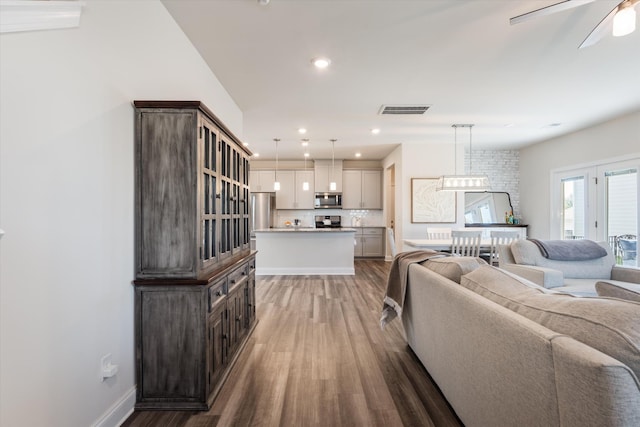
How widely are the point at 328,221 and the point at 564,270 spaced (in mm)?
5492

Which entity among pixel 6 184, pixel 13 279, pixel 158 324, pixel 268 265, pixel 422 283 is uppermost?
pixel 6 184

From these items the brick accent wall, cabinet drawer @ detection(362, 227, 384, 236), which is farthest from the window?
cabinet drawer @ detection(362, 227, 384, 236)

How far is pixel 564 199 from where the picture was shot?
5.63 metres

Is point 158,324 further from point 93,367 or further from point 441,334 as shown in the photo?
point 441,334

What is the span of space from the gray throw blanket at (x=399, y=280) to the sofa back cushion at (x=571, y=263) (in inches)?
53.7

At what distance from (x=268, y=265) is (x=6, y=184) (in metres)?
4.95

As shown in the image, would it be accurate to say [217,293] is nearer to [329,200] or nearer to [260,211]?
[260,211]

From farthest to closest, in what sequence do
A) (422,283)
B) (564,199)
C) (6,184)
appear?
(564,199), (422,283), (6,184)

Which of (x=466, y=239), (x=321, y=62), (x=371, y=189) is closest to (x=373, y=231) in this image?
(x=371, y=189)

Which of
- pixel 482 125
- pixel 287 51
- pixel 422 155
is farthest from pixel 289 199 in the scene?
pixel 287 51

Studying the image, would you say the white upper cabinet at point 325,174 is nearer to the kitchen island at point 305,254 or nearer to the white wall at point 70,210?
the kitchen island at point 305,254

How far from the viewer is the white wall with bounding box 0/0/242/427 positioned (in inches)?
43.1

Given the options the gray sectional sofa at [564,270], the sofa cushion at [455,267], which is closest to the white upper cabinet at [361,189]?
the gray sectional sofa at [564,270]

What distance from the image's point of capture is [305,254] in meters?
5.88
